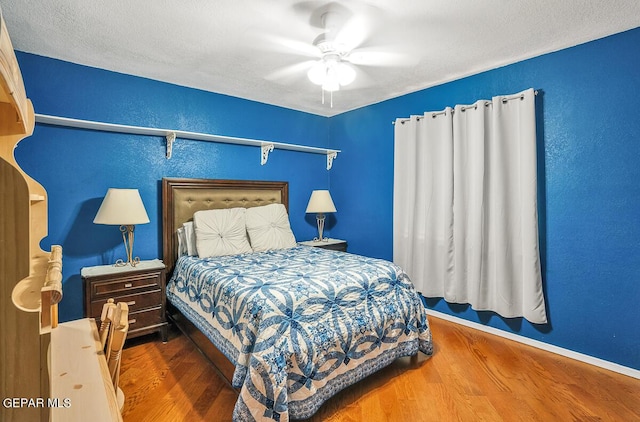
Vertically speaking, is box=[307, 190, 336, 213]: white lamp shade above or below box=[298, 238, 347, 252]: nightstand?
above

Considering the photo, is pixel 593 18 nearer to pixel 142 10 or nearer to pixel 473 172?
pixel 473 172

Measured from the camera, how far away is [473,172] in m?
2.86

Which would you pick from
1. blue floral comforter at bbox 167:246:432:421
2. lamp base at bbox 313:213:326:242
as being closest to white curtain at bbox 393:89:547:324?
blue floral comforter at bbox 167:246:432:421

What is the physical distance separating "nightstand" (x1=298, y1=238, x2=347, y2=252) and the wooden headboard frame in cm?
64

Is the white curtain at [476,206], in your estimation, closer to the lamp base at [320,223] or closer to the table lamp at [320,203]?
the table lamp at [320,203]

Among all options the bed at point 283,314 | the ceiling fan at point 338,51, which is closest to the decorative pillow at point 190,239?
the bed at point 283,314

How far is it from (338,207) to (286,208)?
0.79 m

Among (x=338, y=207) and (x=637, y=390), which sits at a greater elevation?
(x=338, y=207)

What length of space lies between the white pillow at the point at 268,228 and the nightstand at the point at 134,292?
0.89 m

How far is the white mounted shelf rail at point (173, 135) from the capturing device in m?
2.51

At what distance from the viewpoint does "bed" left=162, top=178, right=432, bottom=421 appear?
5.56 feet

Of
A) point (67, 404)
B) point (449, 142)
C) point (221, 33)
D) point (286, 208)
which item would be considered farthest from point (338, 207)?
point (67, 404)

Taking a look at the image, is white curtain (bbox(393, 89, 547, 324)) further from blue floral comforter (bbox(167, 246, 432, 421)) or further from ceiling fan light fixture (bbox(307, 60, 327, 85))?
ceiling fan light fixture (bbox(307, 60, 327, 85))

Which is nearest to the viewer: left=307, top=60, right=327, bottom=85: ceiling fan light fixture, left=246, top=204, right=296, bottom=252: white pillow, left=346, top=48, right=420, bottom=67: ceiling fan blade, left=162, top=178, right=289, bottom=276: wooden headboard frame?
left=307, top=60, right=327, bottom=85: ceiling fan light fixture
